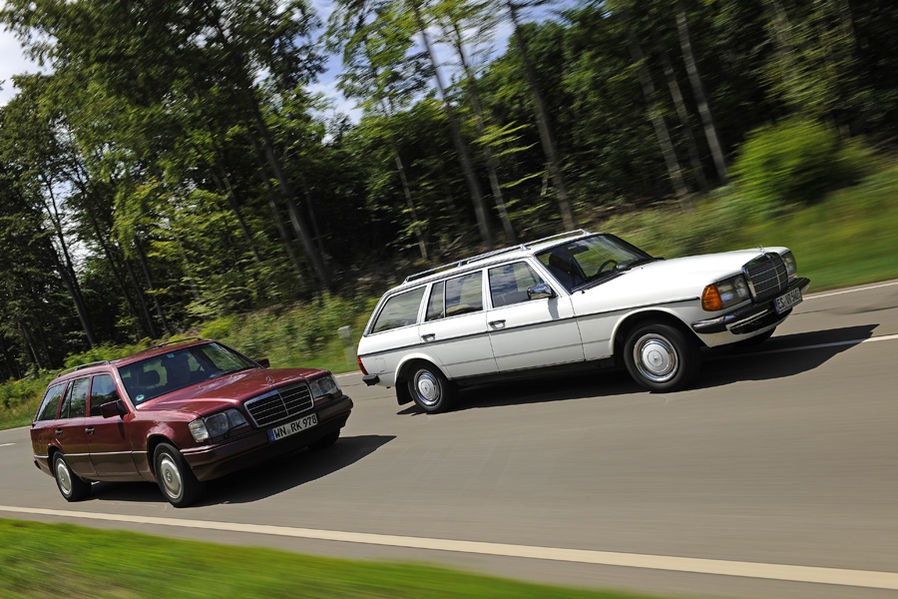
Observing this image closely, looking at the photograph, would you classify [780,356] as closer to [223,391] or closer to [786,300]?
[786,300]

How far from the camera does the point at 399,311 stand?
9.63 m

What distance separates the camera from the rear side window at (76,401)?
30.0 feet

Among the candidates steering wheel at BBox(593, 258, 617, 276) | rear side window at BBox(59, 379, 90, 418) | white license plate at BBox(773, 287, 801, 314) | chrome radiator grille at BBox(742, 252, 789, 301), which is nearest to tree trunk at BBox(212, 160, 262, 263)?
rear side window at BBox(59, 379, 90, 418)

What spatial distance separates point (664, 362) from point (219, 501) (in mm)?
4823

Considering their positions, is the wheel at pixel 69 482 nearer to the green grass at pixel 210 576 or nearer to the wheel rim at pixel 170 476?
the wheel rim at pixel 170 476

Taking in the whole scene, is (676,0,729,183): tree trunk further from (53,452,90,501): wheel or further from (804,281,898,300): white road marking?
(53,452,90,501): wheel

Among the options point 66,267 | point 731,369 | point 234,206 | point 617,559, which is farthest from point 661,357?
point 66,267

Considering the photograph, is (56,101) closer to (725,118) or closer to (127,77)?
(127,77)

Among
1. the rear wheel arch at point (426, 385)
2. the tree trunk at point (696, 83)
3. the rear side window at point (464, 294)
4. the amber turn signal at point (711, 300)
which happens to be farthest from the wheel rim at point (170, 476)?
the tree trunk at point (696, 83)

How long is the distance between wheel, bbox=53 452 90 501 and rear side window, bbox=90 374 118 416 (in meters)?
1.42

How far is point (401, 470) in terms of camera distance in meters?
7.05

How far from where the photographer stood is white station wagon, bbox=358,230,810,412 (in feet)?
22.5

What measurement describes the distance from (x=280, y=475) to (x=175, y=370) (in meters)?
1.82

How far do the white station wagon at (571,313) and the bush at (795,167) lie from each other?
30.4 ft
